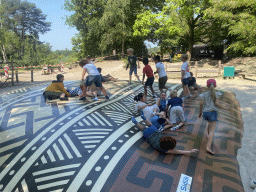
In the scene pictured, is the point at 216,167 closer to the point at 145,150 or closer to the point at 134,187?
the point at 145,150

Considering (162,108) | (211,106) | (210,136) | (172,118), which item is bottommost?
(210,136)

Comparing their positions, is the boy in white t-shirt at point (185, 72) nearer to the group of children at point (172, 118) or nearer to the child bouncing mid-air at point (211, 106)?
the group of children at point (172, 118)

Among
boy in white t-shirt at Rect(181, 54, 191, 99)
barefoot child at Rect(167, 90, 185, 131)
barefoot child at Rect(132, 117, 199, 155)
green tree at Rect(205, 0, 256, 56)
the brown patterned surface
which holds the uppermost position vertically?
green tree at Rect(205, 0, 256, 56)

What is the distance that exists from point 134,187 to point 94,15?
25758mm

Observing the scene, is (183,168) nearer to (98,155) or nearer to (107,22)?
(98,155)

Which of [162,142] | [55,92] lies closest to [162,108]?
[162,142]

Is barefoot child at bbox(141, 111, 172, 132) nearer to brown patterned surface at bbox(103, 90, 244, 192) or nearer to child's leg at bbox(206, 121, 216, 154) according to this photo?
brown patterned surface at bbox(103, 90, 244, 192)

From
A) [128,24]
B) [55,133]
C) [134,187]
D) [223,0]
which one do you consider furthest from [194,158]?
[128,24]

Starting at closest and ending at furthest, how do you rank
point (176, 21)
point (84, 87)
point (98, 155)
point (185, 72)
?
1. point (98, 155)
2. point (84, 87)
3. point (185, 72)
4. point (176, 21)

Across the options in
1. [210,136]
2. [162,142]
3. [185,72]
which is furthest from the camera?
[185,72]

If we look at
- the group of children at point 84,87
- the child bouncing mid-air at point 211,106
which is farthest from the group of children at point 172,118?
the group of children at point 84,87

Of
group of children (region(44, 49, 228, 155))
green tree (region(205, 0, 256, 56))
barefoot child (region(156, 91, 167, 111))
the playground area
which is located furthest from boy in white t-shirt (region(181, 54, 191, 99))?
green tree (region(205, 0, 256, 56))

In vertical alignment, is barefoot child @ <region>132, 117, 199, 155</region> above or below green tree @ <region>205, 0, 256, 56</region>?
below

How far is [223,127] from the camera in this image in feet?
15.6
